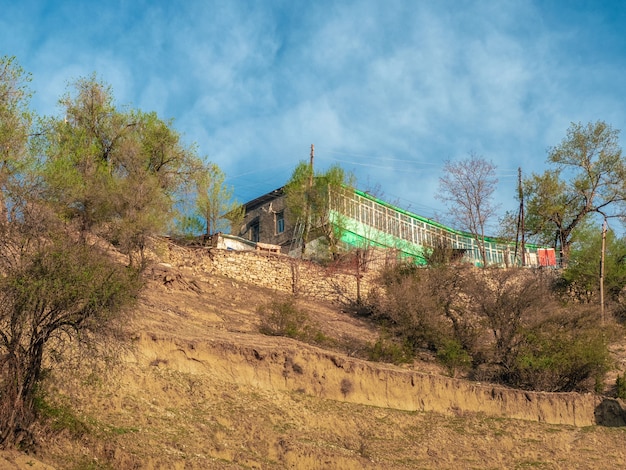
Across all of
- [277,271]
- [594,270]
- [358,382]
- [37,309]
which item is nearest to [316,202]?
[277,271]

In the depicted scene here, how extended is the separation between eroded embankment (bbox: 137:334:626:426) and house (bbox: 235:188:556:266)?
14976 millimetres

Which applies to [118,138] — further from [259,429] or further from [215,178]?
[259,429]

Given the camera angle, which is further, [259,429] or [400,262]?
[400,262]

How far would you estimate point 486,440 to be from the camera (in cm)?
2423

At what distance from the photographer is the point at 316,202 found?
143 ft

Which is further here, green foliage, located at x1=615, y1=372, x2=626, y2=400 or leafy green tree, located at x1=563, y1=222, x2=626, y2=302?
leafy green tree, located at x1=563, y1=222, x2=626, y2=302

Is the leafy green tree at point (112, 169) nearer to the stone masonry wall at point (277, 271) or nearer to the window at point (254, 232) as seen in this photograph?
the stone masonry wall at point (277, 271)

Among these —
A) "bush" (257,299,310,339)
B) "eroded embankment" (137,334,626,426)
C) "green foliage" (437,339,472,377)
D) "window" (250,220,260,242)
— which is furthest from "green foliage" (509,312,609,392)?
"window" (250,220,260,242)

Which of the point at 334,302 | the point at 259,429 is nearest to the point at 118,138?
the point at 334,302

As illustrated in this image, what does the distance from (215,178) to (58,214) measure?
513 inches

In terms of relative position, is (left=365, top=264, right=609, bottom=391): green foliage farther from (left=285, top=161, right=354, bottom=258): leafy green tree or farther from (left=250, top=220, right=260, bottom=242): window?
(left=250, top=220, right=260, bottom=242): window

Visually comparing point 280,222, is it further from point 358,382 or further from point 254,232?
point 358,382

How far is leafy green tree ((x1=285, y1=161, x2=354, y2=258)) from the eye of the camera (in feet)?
139

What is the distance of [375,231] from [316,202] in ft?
12.7
